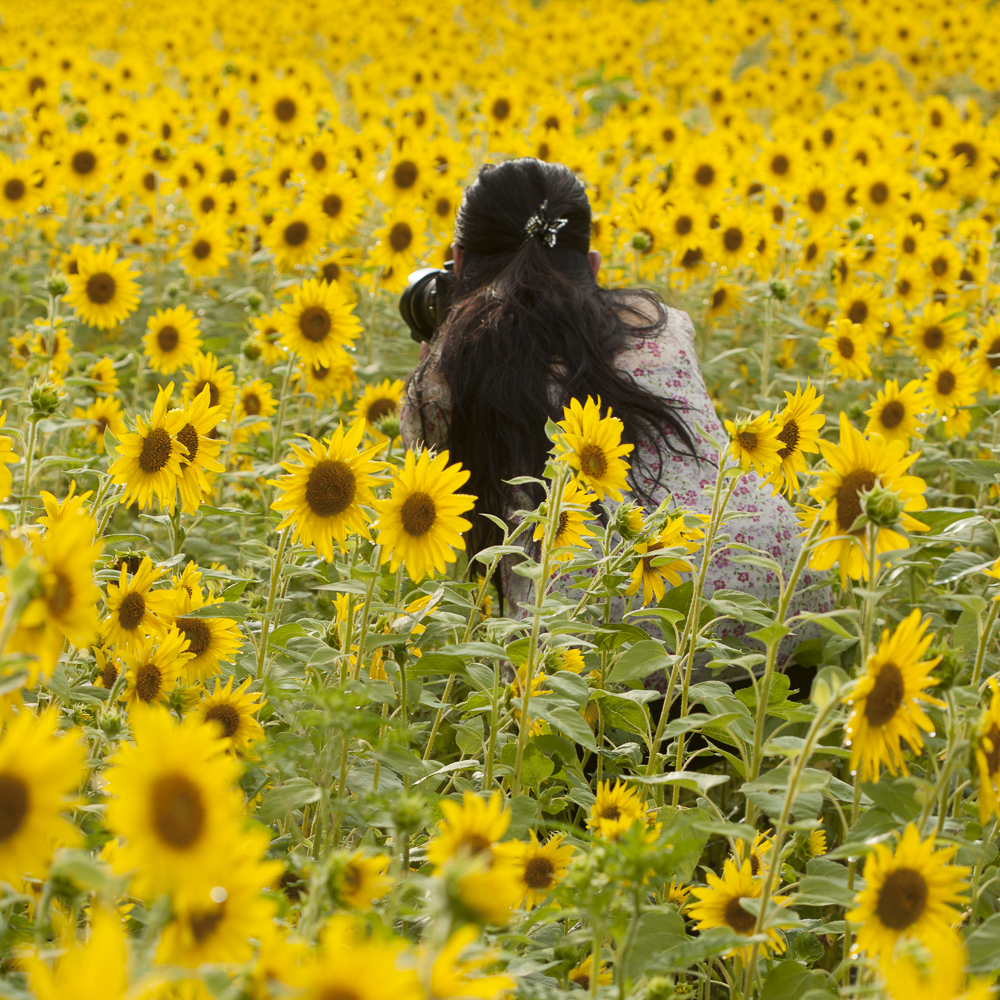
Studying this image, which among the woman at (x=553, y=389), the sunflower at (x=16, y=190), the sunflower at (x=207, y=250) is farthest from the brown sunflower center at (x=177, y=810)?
the sunflower at (x=16, y=190)

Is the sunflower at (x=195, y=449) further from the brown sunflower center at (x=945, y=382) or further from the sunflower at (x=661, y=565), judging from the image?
the brown sunflower center at (x=945, y=382)

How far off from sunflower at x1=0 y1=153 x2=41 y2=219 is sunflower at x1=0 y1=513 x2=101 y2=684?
3.78m

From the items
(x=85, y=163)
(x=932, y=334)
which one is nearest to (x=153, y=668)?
(x=932, y=334)

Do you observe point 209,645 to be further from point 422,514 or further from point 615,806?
point 615,806

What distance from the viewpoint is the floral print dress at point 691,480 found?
2572 mm

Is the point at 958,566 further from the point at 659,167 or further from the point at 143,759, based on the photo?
the point at 659,167

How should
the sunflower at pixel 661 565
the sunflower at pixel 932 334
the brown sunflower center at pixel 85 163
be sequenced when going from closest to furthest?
the sunflower at pixel 661 565 < the sunflower at pixel 932 334 < the brown sunflower center at pixel 85 163

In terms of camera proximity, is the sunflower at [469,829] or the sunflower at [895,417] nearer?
the sunflower at [469,829]

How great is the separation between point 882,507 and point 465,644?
0.68 metres

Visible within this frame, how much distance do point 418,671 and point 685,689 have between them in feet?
1.47

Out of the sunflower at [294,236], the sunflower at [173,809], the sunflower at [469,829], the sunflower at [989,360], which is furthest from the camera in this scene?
the sunflower at [294,236]

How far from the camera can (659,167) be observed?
18.7 ft

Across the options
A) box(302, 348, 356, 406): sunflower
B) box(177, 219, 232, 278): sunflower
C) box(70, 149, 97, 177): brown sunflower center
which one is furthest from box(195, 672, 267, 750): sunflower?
box(70, 149, 97, 177): brown sunflower center

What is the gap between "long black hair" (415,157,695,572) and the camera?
260cm
